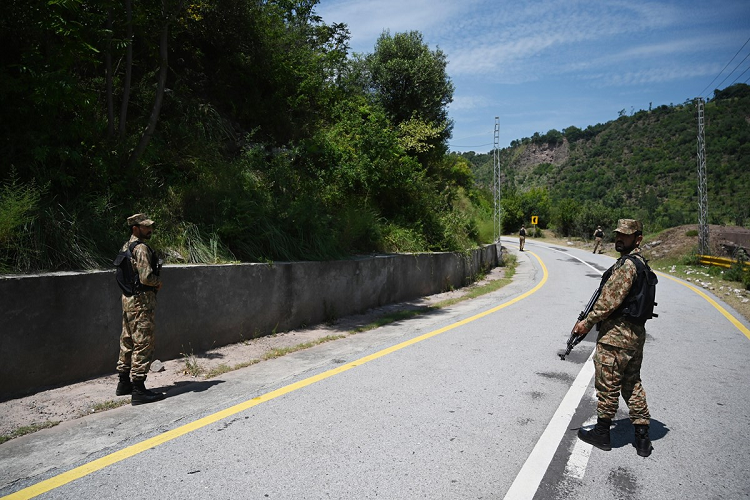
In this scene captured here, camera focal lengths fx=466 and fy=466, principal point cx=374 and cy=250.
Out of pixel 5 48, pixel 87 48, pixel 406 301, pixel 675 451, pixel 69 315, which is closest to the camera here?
pixel 675 451

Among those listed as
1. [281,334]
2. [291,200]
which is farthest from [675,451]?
[291,200]

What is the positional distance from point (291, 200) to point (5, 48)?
503cm

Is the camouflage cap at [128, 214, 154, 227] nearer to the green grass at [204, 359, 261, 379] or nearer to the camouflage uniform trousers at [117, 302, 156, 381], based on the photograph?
the camouflage uniform trousers at [117, 302, 156, 381]

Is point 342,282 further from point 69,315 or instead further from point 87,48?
point 87,48

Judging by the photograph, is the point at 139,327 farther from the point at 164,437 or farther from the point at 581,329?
the point at 581,329

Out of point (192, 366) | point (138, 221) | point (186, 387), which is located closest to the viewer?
point (138, 221)

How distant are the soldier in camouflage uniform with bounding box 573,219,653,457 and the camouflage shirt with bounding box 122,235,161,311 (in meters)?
4.12

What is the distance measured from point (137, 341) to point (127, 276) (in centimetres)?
65

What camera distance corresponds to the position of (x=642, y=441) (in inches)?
144

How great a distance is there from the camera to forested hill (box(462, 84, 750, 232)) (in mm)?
62469

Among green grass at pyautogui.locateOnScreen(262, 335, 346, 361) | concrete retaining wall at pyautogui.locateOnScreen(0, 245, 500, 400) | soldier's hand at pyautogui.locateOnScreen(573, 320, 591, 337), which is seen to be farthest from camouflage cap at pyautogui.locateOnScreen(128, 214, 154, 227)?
soldier's hand at pyautogui.locateOnScreen(573, 320, 591, 337)

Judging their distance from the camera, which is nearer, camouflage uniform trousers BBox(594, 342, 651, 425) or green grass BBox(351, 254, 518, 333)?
camouflage uniform trousers BBox(594, 342, 651, 425)

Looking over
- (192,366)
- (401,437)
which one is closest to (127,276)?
(192,366)

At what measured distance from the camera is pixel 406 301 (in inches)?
444
